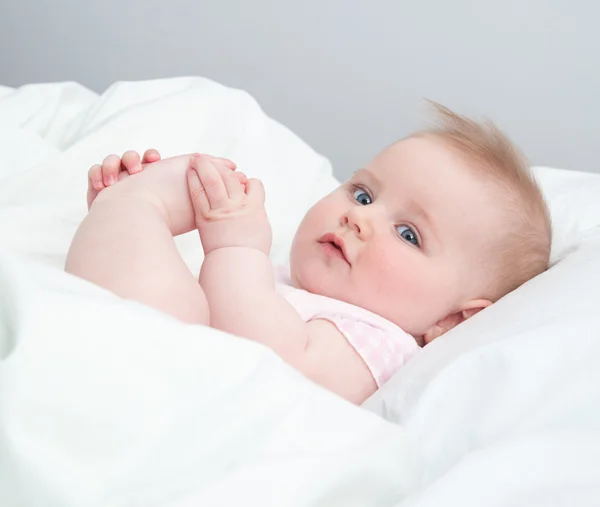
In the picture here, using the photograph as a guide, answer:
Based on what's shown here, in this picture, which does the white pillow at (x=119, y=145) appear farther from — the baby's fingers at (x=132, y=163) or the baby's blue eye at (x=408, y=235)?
the baby's blue eye at (x=408, y=235)

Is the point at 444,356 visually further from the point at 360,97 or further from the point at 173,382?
the point at 360,97

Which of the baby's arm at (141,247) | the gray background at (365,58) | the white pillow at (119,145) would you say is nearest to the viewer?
the baby's arm at (141,247)

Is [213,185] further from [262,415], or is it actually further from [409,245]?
[262,415]

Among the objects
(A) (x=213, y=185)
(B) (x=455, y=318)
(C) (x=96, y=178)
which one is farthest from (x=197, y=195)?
(B) (x=455, y=318)

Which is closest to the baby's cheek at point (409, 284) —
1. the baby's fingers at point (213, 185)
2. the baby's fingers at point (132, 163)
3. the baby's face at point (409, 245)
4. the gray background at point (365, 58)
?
the baby's face at point (409, 245)

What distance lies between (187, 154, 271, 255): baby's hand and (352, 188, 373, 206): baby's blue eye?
0.60 ft

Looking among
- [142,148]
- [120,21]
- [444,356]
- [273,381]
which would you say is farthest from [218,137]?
[120,21]

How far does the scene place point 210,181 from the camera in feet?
3.08

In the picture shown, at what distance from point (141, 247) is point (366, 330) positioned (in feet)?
1.01

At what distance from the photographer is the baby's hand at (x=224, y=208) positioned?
0.92m

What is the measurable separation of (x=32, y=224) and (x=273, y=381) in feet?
2.04

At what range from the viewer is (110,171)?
3.20ft

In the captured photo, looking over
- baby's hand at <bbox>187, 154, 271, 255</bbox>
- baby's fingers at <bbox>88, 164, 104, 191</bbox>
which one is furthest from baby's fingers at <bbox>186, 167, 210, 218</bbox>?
baby's fingers at <bbox>88, 164, 104, 191</bbox>

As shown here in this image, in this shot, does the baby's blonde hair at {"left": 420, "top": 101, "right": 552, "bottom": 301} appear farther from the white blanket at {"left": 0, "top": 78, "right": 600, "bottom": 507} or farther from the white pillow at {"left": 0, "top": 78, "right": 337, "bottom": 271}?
the white pillow at {"left": 0, "top": 78, "right": 337, "bottom": 271}
